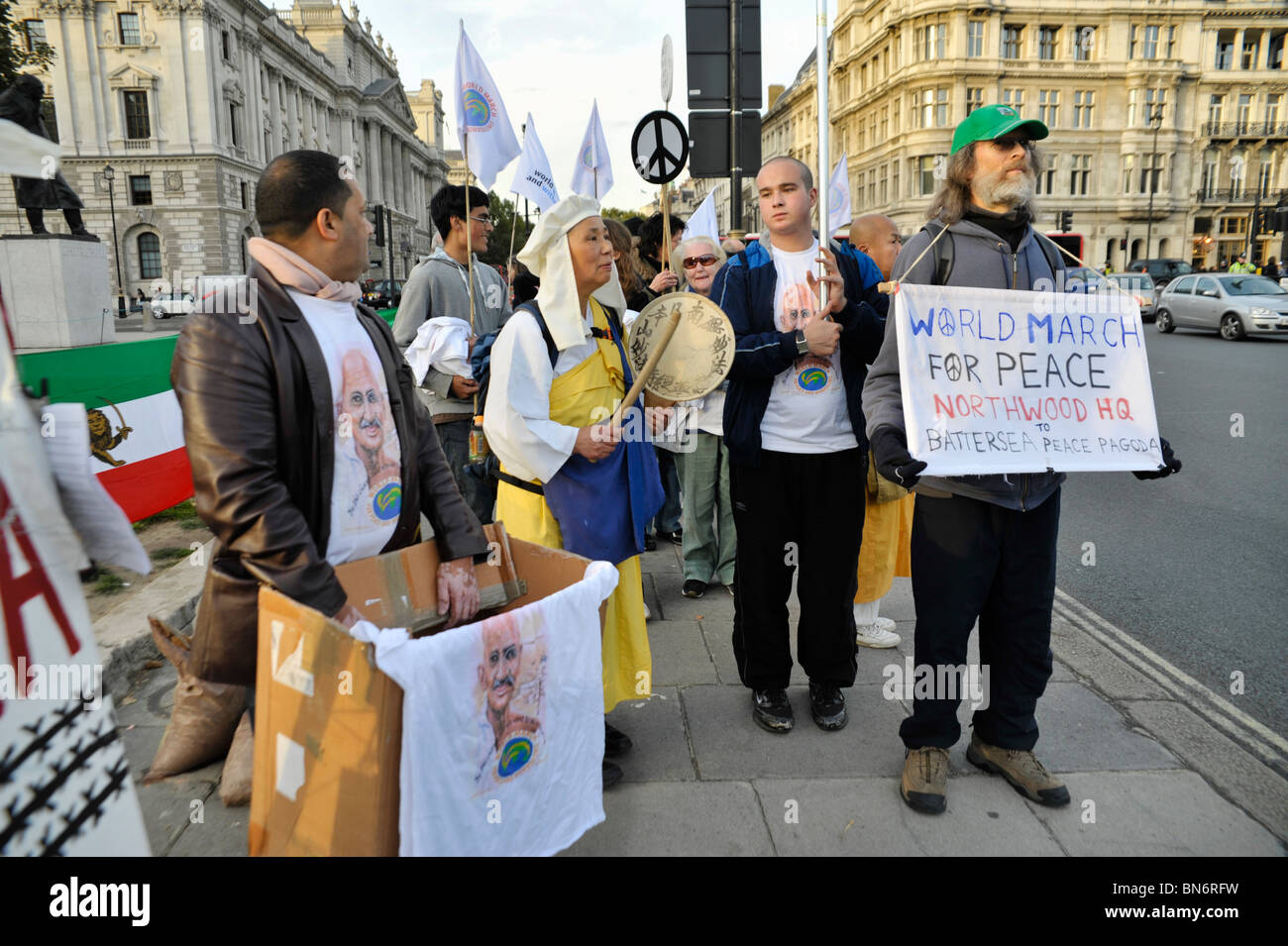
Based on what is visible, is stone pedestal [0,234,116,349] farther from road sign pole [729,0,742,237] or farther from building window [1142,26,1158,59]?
building window [1142,26,1158,59]

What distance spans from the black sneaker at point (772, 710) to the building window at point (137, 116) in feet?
202

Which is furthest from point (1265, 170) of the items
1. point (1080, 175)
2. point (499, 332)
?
point (499, 332)

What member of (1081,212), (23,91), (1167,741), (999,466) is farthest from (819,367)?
(1081,212)

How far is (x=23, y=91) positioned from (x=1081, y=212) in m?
61.1

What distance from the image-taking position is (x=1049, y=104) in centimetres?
5688

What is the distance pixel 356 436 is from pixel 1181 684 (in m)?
3.55

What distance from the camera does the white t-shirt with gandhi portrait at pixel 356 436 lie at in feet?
7.03

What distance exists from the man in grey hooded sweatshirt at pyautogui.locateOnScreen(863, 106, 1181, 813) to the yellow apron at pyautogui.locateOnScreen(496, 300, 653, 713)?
915mm

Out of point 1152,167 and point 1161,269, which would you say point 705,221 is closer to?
point 1161,269

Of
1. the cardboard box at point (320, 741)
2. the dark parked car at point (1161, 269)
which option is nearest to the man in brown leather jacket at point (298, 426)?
the cardboard box at point (320, 741)

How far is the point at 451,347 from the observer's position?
4.27 m

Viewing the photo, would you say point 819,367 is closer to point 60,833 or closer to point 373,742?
point 373,742

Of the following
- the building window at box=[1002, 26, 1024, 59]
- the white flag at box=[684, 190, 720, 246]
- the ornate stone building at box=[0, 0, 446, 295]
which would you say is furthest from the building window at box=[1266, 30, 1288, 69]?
the white flag at box=[684, 190, 720, 246]
